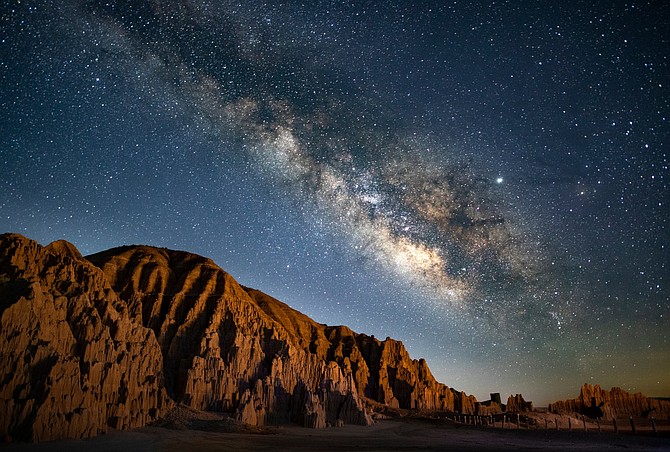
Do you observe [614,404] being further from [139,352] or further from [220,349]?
[139,352]

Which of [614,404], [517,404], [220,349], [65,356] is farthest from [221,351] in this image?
[614,404]

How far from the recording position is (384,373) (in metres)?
118

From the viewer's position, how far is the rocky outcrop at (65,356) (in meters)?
26.2

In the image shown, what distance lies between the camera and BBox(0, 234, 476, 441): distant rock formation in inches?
1100

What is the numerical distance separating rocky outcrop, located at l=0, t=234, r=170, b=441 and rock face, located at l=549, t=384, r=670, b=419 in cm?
13810

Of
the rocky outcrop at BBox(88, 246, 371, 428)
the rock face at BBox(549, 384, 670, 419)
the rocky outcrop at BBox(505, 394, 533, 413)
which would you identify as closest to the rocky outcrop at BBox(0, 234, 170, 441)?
the rocky outcrop at BBox(88, 246, 371, 428)

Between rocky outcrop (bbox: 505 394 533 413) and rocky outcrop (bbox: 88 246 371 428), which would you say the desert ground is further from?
rocky outcrop (bbox: 505 394 533 413)

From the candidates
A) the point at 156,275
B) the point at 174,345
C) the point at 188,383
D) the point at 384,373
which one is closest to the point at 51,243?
the point at 156,275

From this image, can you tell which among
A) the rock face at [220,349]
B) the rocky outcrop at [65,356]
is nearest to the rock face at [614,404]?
the rock face at [220,349]

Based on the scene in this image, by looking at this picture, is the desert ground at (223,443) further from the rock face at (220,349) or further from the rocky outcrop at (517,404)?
the rocky outcrop at (517,404)

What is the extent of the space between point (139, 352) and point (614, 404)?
15995cm

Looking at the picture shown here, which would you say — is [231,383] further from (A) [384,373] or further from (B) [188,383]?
(A) [384,373]

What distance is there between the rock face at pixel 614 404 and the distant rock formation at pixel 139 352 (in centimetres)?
6899

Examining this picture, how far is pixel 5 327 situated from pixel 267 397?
120ft
